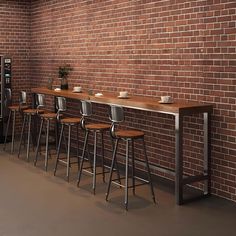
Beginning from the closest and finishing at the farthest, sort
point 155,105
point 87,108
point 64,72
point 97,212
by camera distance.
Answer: point 97,212, point 155,105, point 87,108, point 64,72

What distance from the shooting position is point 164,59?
16.3 feet

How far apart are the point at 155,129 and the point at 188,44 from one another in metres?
1.08

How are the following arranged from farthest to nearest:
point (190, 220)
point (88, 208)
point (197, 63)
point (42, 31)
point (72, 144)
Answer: point (42, 31), point (72, 144), point (197, 63), point (88, 208), point (190, 220)

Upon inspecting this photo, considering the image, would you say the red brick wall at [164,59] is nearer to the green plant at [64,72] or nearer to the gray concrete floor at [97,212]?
the green plant at [64,72]

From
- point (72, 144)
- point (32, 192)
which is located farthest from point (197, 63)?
point (72, 144)

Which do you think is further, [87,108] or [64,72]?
[64,72]

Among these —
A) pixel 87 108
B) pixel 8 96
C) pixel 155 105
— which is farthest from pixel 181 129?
pixel 8 96

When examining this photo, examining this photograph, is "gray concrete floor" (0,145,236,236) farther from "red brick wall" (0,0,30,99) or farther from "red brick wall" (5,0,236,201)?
"red brick wall" (0,0,30,99)

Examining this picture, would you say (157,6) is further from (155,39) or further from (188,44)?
(188,44)

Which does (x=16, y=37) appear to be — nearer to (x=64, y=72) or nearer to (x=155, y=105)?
(x=64, y=72)

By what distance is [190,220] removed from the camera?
12.6 ft

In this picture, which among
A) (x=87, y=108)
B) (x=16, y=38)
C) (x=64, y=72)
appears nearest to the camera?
(x=87, y=108)

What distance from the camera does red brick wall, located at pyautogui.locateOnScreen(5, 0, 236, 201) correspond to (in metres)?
4.27

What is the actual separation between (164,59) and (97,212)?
191 centimetres
